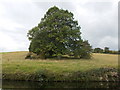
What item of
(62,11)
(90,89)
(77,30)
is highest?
(62,11)

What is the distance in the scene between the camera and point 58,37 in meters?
41.3

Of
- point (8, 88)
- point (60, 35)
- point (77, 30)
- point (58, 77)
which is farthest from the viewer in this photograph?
point (77, 30)

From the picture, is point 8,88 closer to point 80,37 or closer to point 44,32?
point 44,32

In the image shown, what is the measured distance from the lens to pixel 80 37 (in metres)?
44.3

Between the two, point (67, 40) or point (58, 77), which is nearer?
point (58, 77)

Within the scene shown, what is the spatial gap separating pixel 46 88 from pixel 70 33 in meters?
24.9

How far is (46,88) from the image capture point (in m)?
18.9

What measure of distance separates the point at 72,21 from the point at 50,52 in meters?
10.5

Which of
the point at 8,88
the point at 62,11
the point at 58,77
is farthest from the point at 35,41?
the point at 8,88

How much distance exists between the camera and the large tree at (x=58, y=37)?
4134cm

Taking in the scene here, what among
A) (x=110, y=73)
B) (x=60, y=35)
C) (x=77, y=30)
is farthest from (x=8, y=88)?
(x=77, y=30)

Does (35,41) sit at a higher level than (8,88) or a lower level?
higher

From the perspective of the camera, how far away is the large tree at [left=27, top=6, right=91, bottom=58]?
136ft

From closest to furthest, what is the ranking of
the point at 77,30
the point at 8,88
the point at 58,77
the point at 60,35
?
the point at 8,88, the point at 58,77, the point at 60,35, the point at 77,30
